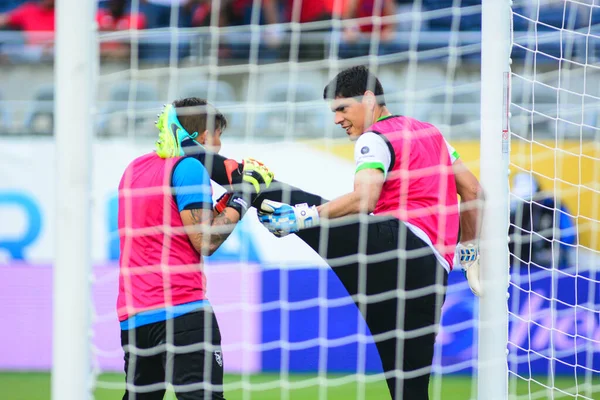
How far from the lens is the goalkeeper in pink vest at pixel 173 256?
10.4 feet

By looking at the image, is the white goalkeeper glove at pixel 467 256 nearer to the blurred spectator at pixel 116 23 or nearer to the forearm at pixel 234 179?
the forearm at pixel 234 179

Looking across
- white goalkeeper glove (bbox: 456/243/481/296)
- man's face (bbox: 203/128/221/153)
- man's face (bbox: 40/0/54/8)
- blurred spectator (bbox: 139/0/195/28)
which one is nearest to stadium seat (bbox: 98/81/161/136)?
blurred spectator (bbox: 139/0/195/28)

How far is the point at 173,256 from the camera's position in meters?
3.27

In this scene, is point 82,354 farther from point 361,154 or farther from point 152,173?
point 361,154

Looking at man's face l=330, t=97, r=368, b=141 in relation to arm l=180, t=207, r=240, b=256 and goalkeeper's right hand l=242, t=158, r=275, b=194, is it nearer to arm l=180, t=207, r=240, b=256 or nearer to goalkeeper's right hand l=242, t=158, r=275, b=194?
goalkeeper's right hand l=242, t=158, r=275, b=194

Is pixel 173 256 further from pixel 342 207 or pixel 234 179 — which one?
pixel 342 207

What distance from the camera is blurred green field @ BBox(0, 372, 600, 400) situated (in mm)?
5594

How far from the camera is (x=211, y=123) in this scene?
11.1 ft

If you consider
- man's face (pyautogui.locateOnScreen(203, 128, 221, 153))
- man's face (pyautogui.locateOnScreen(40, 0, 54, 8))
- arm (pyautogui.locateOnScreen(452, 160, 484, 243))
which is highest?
man's face (pyautogui.locateOnScreen(40, 0, 54, 8))

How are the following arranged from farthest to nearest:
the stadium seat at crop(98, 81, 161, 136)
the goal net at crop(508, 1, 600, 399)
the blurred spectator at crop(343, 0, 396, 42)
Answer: the blurred spectator at crop(343, 0, 396, 42)
the stadium seat at crop(98, 81, 161, 136)
the goal net at crop(508, 1, 600, 399)

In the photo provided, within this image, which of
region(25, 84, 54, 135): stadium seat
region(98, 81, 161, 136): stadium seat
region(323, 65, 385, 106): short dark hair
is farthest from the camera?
region(25, 84, 54, 135): stadium seat

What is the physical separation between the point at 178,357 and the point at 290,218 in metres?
0.67

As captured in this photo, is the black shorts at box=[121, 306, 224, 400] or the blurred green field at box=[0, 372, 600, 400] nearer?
the black shorts at box=[121, 306, 224, 400]

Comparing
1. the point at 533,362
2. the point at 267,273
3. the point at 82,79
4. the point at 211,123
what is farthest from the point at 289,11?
the point at 82,79
